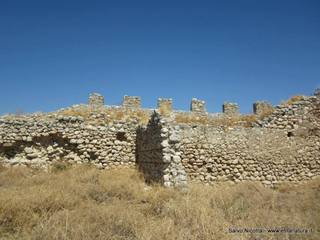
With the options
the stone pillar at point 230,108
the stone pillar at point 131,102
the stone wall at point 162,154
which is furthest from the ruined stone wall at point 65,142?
the stone pillar at point 230,108

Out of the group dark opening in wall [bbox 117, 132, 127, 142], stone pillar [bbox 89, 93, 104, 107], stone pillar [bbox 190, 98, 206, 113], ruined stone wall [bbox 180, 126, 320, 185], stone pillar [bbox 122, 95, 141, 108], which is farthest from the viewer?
stone pillar [bbox 190, 98, 206, 113]

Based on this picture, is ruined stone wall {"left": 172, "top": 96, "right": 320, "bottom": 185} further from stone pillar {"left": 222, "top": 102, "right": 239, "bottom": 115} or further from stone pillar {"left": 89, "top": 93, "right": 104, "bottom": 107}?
stone pillar {"left": 89, "top": 93, "right": 104, "bottom": 107}

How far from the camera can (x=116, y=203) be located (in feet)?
27.0

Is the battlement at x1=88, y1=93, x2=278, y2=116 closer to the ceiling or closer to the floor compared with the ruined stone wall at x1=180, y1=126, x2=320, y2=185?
closer to the ceiling

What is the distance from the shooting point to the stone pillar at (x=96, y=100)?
683 inches

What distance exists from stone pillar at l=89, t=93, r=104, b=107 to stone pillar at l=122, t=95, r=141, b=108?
4.18ft

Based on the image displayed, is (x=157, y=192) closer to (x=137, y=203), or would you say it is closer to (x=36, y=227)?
(x=137, y=203)

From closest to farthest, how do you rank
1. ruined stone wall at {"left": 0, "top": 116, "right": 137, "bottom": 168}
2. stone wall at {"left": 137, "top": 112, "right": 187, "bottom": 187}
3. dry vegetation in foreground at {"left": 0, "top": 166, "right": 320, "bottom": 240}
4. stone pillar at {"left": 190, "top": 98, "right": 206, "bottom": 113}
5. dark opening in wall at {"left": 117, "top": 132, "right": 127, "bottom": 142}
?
dry vegetation in foreground at {"left": 0, "top": 166, "right": 320, "bottom": 240}
stone wall at {"left": 137, "top": 112, "right": 187, "bottom": 187}
ruined stone wall at {"left": 0, "top": 116, "right": 137, "bottom": 168}
dark opening in wall at {"left": 117, "top": 132, "right": 127, "bottom": 142}
stone pillar at {"left": 190, "top": 98, "right": 206, "bottom": 113}

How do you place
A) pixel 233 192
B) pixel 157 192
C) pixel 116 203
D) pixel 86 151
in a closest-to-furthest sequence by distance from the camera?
1. pixel 116 203
2. pixel 157 192
3. pixel 233 192
4. pixel 86 151

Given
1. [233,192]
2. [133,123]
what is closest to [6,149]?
[133,123]

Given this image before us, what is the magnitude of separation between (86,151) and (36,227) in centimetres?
730

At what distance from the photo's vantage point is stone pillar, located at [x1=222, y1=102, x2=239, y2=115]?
19.6 metres

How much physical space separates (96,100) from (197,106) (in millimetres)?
5765

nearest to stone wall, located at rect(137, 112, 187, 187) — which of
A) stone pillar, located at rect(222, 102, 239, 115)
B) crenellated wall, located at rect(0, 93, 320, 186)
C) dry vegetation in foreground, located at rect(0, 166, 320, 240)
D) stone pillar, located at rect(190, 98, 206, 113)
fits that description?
crenellated wall, located at rect(0, 93, 320, 186)
